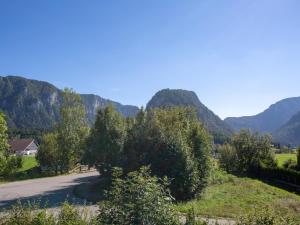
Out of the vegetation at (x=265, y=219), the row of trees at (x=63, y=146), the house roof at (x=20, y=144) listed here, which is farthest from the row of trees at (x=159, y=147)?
the house roof at (x=20, y=144)

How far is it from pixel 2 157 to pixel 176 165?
11923 mm

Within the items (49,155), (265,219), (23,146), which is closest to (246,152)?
(49,155)

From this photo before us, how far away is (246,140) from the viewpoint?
43656mm

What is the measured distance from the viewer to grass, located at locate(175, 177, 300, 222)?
17922 mm

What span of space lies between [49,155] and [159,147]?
85.8 ft

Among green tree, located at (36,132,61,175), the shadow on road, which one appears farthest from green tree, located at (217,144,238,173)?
the shadow on road

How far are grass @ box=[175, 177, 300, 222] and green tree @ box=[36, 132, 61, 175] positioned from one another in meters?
23.6

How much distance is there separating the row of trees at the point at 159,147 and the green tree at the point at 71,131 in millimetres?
15935

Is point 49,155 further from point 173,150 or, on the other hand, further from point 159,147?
point 173,150

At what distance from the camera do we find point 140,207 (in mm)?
7566

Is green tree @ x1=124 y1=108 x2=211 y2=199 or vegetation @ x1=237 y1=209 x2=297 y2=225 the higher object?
green tree @ x1=124 y1=108 x2=211 y2=199

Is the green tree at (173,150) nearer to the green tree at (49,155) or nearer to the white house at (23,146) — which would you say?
the green tree at (49,155)

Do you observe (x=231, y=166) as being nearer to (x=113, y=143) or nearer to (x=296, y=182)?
(x=296, y=182)

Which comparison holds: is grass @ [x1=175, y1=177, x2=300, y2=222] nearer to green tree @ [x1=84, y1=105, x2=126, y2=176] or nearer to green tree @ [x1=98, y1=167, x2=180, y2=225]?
green tree @ [x1=84, y1=105, x2=126, y2=176]
